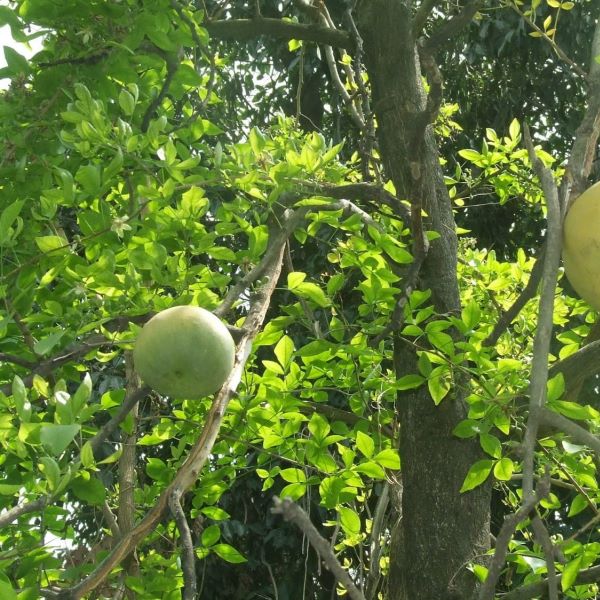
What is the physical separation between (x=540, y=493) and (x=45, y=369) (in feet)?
3.22

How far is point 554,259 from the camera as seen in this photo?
1.19 m

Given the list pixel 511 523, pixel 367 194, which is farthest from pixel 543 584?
pixel 511 523

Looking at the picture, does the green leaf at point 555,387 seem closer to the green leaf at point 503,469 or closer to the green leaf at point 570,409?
the green leaf at point 570,409

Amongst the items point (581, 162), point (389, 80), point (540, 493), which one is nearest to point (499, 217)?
point (389, 80)

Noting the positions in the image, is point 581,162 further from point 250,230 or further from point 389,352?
point 389,352

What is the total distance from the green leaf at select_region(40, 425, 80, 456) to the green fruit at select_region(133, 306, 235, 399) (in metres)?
0.25

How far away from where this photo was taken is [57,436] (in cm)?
126

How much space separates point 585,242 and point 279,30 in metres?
1.70

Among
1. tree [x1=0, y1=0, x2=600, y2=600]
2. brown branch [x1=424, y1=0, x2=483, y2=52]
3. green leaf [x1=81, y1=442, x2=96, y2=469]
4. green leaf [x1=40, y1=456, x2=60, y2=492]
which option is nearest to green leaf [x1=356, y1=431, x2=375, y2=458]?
tree [x1=0, y1=0, x2=600, y2=600]

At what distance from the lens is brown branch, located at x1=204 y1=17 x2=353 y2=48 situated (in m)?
2.71

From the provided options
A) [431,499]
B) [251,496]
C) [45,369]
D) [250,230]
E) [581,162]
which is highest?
[581,162]

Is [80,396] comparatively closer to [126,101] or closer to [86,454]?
[86,454]

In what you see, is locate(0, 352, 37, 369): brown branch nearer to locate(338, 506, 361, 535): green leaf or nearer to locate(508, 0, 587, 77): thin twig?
locate(338, 506, 361, 535): green leaf

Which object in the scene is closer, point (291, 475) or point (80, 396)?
point (80, 396)
